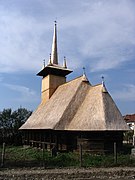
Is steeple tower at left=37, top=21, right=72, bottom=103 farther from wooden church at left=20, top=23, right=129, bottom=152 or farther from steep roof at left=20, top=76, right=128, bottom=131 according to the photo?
steep roof at left=20, top=76, right=128, bottom=131

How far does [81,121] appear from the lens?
2550 centimetres

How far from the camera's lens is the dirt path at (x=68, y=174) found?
49.0 feet

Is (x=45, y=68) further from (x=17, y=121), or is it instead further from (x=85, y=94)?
(x=17, y=121)

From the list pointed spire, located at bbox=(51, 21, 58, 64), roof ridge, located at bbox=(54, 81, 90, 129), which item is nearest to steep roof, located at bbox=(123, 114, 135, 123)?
pointed spire, located at bbox=(51, 21, 58, 64)

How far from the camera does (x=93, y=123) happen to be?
2445 cm

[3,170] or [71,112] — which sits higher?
[71,112]

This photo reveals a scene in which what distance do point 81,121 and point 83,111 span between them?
161 cm

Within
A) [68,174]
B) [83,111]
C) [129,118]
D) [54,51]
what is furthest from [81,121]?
[129,118]

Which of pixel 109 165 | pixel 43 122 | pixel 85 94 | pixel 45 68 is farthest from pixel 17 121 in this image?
pixel 109 165

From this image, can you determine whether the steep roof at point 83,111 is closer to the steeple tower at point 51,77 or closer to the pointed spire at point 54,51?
the steeple tower at point 51,77

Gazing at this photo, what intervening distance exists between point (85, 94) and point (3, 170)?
1451 cm

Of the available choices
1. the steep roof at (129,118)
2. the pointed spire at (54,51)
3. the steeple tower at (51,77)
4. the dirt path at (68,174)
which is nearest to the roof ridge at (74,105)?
the steeple tower at (51,77)

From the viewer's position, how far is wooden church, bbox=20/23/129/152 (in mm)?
24719

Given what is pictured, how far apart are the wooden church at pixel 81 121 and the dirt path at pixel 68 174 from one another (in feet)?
23.8
